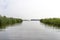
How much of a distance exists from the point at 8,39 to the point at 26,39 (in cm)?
121

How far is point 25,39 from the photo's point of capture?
344 inches

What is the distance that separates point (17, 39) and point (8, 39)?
0.62 meters

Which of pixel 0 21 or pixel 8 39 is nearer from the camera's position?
pixel 8 39

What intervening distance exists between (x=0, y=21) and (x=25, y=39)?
19.3 meters

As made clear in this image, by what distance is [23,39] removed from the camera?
8742 mm

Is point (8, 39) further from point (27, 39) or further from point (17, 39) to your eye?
point (27, 39)

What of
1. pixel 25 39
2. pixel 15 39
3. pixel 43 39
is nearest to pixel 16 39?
pixel 15 39

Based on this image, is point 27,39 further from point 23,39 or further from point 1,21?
point 1,21

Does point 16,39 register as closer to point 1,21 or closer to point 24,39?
point 24,39

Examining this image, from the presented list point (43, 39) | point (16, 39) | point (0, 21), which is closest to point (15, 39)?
point (16, 39)

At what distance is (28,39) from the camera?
8.72m

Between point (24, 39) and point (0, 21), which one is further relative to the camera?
point (0, 21)

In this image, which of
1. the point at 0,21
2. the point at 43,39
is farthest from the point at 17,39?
the point at 0,21

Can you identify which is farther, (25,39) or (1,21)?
(1,21)
